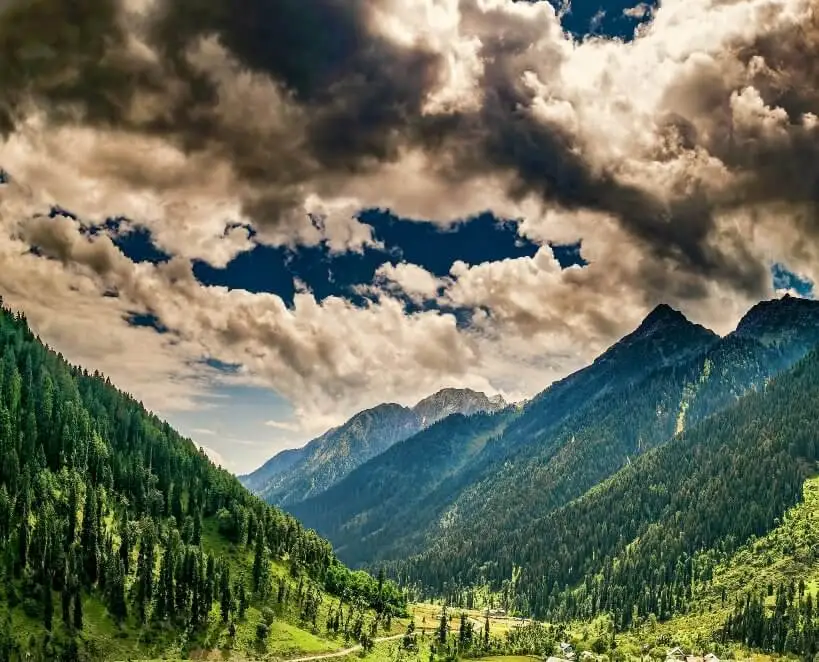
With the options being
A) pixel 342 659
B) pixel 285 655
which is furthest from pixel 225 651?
pixel 342 659

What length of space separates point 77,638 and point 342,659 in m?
68.4

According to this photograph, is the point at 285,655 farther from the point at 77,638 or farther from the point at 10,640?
the point at 10,640

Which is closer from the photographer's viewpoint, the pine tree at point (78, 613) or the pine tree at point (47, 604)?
the pine tree at point (47, 604)

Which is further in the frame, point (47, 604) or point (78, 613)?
point (78, 613)

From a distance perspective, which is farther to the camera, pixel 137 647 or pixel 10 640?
pixel 137 647

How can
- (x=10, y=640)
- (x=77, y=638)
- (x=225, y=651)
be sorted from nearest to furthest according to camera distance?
(x=10, y=640) < (x=77, y=638) < (x=225, y=651)

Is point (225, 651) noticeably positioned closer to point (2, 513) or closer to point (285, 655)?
point (285, 655)

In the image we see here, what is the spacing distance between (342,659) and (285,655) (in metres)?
15.7

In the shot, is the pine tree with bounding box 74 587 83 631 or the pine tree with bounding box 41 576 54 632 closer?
the pine tree with bounding box 41 576 54 632

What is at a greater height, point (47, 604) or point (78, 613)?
point (47, 604)

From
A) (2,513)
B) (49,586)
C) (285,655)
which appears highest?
(2,513)

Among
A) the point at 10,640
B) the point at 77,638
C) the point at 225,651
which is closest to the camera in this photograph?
the point at 10,640

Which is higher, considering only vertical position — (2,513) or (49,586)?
(2,513)

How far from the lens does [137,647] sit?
604ft
